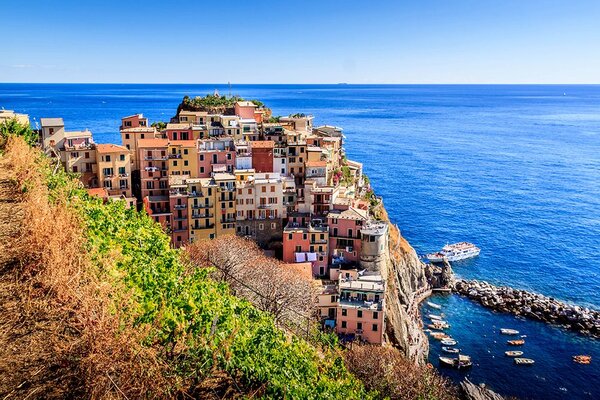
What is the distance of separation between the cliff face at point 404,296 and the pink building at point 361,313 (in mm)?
2924

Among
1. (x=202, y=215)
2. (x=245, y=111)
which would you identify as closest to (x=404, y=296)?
(x=202, y=215)

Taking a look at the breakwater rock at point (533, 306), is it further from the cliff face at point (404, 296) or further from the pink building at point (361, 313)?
the pink building at point (361, 313)

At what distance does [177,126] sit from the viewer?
2136 inches

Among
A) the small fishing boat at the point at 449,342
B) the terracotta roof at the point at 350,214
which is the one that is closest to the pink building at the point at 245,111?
the terracotta roof at the point at 350,214

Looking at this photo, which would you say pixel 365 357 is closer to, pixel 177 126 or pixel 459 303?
pixel 459 303

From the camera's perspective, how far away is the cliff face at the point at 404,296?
4159cm

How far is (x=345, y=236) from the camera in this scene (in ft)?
148

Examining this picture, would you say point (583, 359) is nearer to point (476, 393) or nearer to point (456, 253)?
point (476, 393)

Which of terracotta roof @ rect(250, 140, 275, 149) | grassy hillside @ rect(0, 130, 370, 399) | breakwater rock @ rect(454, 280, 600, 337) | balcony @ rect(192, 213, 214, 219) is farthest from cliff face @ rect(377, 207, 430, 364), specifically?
grassy hillside @ rect(0, 130, 370, 399)

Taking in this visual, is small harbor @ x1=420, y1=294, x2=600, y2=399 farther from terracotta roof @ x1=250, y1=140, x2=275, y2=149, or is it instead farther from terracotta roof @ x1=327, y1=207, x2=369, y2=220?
terracotta roof @ x1=250, y1=140, x2=275, y2=149

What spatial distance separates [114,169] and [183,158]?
6471 mm

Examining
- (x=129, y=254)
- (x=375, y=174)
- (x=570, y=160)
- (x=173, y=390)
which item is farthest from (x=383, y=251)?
(x=570, y=160)

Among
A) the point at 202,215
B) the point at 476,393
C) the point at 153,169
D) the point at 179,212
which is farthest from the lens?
the point at 153,169

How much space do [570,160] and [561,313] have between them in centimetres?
7073
